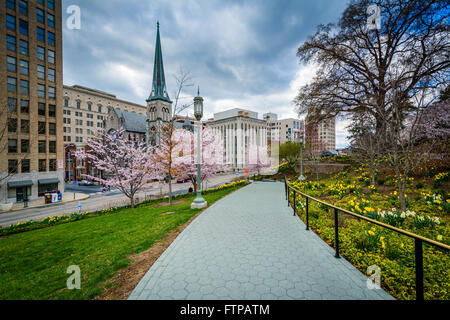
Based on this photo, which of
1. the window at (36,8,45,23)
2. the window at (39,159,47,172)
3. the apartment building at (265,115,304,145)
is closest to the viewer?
the window at (36,8,45,23)

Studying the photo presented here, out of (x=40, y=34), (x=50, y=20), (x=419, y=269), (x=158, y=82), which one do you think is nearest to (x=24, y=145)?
(x=40, y=34)

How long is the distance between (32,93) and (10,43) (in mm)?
6333

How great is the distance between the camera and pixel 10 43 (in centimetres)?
2367

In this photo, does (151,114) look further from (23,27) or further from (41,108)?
(23,27)

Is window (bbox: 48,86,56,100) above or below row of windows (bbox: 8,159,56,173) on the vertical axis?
above

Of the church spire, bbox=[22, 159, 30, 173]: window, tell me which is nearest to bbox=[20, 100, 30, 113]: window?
bbox=[22, 159, 30, 173]: window

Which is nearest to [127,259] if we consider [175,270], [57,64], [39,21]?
[175,270]

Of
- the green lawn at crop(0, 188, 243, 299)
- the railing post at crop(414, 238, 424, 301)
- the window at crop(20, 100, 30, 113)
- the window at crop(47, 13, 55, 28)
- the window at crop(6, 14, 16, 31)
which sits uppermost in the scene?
the window at crop(47, 13, 55, 28)

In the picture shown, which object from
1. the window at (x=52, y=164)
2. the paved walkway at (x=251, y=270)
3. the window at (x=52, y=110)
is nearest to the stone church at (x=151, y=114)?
the window at (x=52, y=110)

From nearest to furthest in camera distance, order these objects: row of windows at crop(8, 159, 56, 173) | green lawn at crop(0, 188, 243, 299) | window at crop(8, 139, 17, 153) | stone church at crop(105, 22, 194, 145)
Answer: green lawn at crop(0, 188, 243, 299)
window at crop(8, 139, 17, 153)
row of windows at crop(8, 159, 56, 173)
stone church at crop(105, 22, 194, 145)

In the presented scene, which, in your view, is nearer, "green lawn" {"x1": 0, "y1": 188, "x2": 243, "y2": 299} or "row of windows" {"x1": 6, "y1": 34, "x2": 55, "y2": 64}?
"green lawn" {"x1": 0, "y1": 188, "x2": 243, "y2": 299}

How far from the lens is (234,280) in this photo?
3.18 m

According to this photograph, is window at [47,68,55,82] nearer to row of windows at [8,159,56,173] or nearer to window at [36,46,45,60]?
window at [36,46,45,60]

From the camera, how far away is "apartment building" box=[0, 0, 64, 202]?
23281 millimetres
